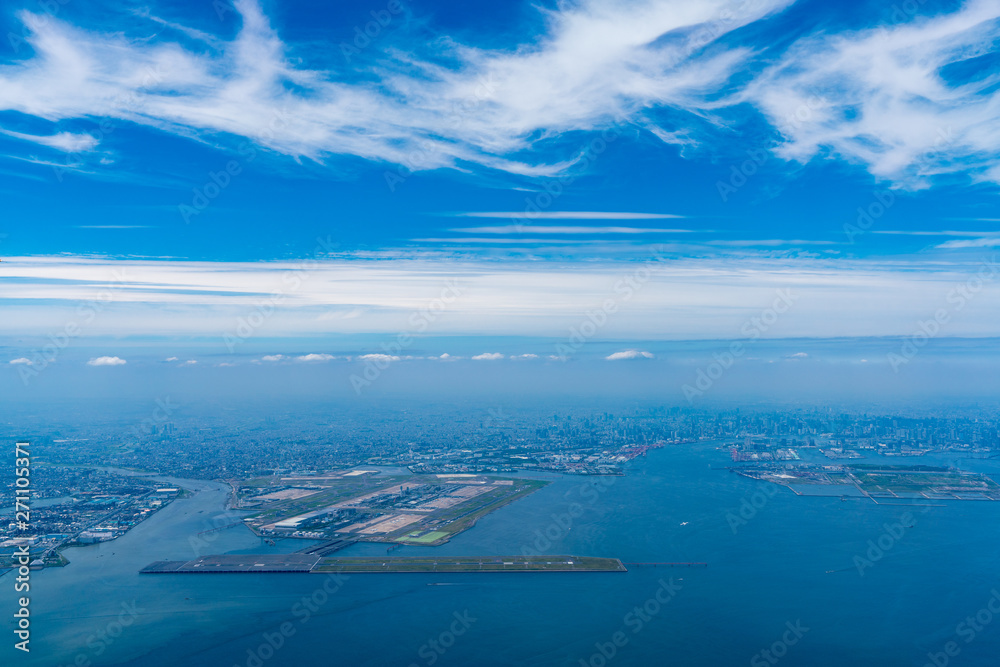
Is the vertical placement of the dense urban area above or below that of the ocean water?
above

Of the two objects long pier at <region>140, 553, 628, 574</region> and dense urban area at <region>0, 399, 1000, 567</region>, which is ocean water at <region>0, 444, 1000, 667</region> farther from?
dense urban area at <region>0, 399, 1000, 567</region>

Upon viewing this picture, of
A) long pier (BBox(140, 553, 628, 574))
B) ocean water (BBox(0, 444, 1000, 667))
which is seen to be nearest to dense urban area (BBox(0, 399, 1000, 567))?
long pier (BBox(140, 553, 628, 574))

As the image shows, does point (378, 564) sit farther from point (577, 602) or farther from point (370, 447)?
point (370, 447)

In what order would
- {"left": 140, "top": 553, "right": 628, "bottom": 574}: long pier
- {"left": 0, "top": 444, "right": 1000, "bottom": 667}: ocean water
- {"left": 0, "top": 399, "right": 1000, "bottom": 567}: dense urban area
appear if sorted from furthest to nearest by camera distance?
1. {"left": 0, "top": 399, "right": 1000, "bottom": 567}: dense urban area
2. {"left": 140, "top": 553, "right": 628, "bottom": 574}: long pier
3. {"left": 0, "top": 444, "right": 1000, "bottom": 667}: ocean water

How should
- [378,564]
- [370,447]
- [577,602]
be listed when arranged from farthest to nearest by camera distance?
1. [370,447]
2. [378,564]
3. [577,602]

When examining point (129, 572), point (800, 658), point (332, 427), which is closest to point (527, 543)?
point (800, 658)

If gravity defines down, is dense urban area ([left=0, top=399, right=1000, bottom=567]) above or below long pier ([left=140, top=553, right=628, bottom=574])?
above

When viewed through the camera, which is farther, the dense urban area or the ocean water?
the dense urban area

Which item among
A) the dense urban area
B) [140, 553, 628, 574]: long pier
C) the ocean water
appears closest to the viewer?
the ocean water

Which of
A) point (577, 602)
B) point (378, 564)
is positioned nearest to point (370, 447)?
point (378, 564)
